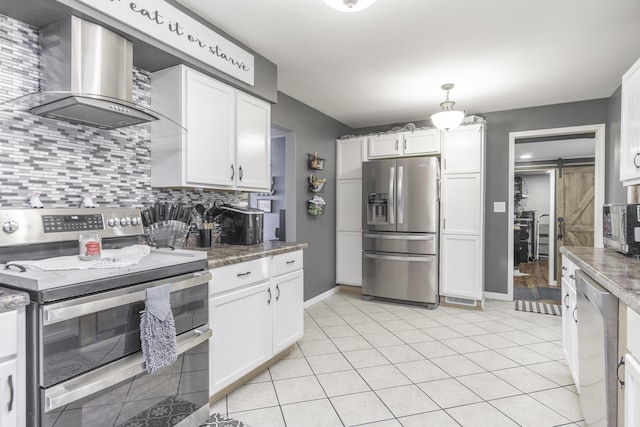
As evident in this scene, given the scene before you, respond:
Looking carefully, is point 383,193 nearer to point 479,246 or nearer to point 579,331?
point 479,246

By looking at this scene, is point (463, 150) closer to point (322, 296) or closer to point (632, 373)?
point (322, 296)

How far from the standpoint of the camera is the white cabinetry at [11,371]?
1.06m

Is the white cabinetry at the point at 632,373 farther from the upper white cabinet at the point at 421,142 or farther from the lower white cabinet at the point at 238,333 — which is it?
the upper white cabinet at the point at 421,142

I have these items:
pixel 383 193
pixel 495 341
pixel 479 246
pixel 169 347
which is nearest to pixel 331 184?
pixel 383 193

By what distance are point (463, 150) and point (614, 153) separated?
1456 mm

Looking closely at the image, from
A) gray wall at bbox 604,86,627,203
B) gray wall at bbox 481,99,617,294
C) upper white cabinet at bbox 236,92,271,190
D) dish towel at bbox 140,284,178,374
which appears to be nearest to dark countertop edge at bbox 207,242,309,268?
dish towel at bbox 140,284,178,374

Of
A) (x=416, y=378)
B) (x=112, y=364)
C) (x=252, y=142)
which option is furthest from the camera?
(x=252, y=142)

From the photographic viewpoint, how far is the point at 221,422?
183 centimetres

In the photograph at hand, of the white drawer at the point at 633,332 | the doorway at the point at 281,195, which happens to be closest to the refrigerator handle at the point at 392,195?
the doorway at the point at 281,195

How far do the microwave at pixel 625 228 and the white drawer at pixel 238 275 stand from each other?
2.18m

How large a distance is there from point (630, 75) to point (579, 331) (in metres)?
1.60

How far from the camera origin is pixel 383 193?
4152 mm

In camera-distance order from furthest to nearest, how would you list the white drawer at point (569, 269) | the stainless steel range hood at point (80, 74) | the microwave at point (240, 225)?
the microwave at point (240, 225), the white drawer at point (569, 269), the stainless steel range hood at point (80, 74)

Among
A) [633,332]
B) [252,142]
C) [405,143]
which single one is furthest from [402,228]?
[633,332]
